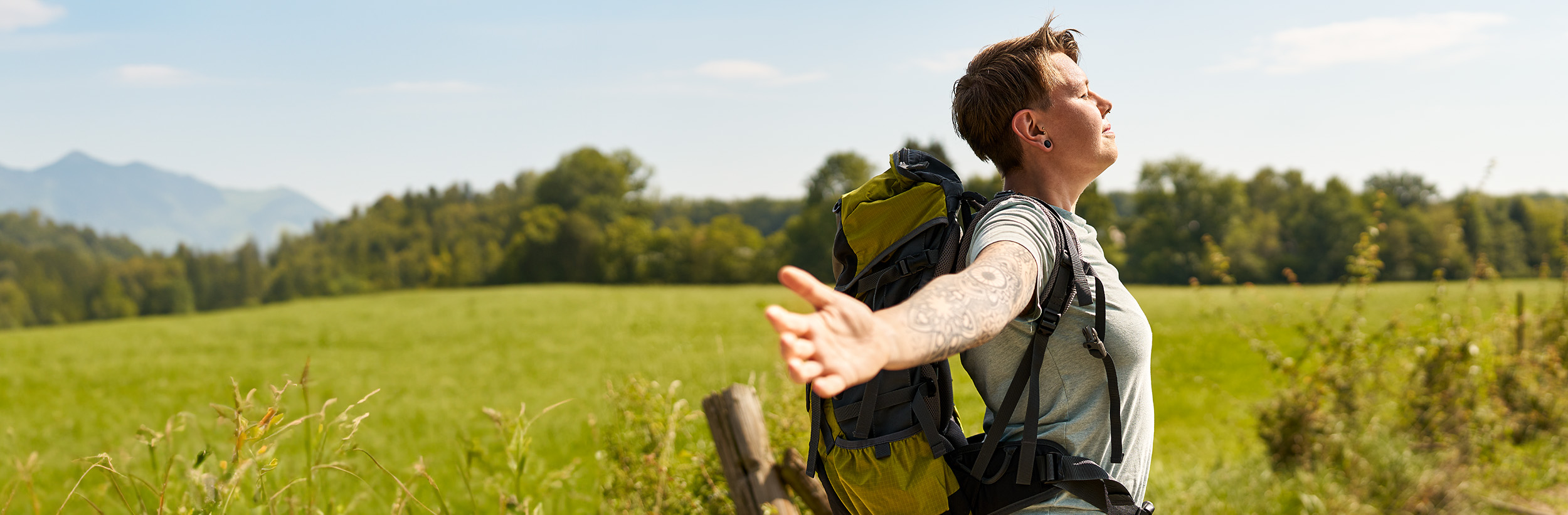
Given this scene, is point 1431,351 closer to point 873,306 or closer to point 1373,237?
point 1373,237

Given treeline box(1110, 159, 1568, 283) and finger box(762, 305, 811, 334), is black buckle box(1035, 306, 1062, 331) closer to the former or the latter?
finger box(762, 305, 811, 334)

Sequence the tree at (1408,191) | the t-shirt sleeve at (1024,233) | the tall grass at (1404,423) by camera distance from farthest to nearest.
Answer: the tree at (1408,191) < the tall grass at (1404,423) < the t-shirt sleeve at (1024,233)

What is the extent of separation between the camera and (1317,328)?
830 centimetres

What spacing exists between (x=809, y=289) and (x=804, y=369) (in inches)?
6.1

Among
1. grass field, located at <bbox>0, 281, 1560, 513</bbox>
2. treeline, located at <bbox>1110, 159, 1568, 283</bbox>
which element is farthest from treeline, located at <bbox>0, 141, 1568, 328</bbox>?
grass field, located at <bbox>0, 281, 1560, 513</bbox>

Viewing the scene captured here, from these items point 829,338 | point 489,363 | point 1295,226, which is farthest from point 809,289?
point 1295,226

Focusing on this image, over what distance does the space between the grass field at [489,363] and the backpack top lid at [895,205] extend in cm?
247

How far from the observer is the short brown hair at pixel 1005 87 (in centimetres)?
222

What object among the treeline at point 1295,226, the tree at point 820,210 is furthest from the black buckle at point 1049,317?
the tree at point 820,210

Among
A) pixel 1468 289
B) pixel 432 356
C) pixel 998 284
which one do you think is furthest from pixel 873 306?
pixel 432 356

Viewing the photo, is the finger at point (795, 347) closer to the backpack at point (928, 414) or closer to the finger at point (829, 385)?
the finger at point (829, 385)

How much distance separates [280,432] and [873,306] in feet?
6.27

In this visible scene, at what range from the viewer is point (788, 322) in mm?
1166

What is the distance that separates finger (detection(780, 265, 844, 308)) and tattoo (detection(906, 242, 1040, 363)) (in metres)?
0.19
